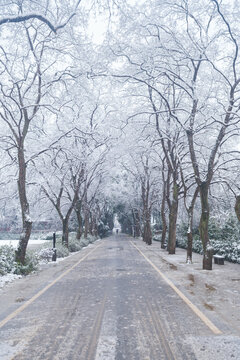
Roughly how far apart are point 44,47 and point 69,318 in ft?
36.4

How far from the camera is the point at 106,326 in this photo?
5.69 meters

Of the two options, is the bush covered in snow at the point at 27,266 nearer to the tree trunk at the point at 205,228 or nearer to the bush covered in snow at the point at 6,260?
the bush covered in snow at the point at 6,260

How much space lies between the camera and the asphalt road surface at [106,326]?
450 cm

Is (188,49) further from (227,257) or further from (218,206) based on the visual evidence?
(218,206)

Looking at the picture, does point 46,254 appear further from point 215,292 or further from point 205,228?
point 215,292

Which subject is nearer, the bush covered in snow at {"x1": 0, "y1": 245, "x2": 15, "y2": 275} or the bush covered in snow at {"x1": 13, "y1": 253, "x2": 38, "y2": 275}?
the bush covered in snow at {"x1": 0, "y1": 245, "x2": 15, "y2": 275}

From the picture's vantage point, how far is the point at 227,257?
736 inches

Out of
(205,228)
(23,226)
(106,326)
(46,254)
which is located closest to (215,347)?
(106,326)

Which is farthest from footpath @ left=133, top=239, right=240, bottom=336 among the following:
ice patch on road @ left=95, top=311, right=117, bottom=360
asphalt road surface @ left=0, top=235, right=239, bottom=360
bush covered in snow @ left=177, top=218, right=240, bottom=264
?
bush covered in snow @ left=177, top=218, right=240, bottom=264

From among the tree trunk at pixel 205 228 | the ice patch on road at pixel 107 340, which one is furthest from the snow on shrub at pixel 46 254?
the ice patch on road at pixel 107 340

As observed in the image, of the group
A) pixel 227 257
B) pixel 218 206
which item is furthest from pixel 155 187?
pixel 227 257

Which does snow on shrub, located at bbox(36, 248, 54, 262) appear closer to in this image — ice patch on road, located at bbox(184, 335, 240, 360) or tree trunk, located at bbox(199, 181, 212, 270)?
tree trunk, located at bbox(199, 181, 212, 270)

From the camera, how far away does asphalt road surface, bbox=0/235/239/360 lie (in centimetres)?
450

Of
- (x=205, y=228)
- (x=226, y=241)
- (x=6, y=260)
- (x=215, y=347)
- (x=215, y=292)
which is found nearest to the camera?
(x=215, y=347)
